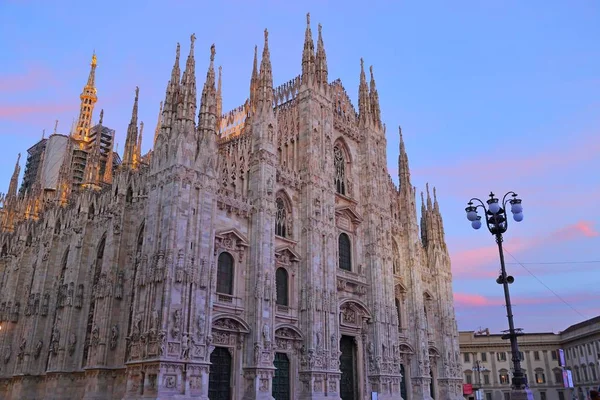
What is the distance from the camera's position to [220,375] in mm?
28406

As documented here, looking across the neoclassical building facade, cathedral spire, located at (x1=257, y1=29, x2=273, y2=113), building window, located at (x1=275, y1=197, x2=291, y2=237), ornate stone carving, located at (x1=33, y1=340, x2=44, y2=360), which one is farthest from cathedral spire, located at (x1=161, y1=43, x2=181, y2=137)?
ornate stone carving, located at (x1=33, y1=340, x2=44, y2=360)

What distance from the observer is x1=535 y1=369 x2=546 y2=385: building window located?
80.3 m

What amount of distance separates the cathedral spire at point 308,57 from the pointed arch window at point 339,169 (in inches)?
253

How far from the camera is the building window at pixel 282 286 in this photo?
3366 centimetres

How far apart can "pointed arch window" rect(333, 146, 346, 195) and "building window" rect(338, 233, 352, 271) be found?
3.87 m

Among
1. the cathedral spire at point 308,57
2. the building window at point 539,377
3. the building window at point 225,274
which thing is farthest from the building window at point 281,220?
the building window at point 539,377

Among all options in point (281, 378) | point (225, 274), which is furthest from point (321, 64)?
point (281, 378)

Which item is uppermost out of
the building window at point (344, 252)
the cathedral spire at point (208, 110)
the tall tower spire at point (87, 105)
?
the tall tower spire at point (87, 105)

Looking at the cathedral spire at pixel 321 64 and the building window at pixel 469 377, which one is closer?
the cathedral spire at pixel 321 64

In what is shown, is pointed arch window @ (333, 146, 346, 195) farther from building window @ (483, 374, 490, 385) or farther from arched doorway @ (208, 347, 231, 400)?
building window @ (483, 374, 490, 385)

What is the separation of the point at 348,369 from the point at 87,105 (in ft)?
182

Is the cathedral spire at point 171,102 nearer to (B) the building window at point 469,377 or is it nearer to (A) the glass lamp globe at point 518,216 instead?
(A) the glass lamp globe at point 518,216

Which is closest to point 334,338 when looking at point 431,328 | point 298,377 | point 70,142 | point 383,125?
point 298,377

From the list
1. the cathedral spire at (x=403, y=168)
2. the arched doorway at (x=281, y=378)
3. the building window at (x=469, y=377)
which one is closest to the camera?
the arched doorway at (x=281, y=378)
